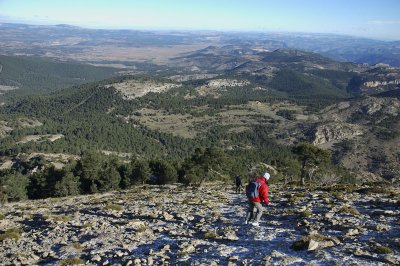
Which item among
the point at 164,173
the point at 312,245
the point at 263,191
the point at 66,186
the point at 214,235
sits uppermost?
the point at 263,191

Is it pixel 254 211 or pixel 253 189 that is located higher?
pixel 253 189

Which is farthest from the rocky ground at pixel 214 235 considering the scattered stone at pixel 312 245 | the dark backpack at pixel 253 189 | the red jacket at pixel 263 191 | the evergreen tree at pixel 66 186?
the evergreen tree at pixel 66 186

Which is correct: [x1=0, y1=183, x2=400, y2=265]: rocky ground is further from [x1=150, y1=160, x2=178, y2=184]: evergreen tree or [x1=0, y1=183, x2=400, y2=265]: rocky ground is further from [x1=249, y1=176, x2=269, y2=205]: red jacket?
[x1=150, y1=160, x2=178, y2=184]: evergreen tree

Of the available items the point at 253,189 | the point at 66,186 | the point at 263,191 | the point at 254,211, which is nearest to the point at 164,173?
the point at 66,186

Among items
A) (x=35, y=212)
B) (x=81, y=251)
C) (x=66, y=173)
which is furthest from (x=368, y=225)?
(x=66, y=173)

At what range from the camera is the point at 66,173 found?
8656 cm

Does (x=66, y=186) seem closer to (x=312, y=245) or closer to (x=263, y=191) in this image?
(x=263, y=191)

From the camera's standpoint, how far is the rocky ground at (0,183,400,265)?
22672 mm

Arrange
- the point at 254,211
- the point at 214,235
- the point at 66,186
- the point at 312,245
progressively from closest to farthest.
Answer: the point at 312,245 < the point at 214,235 < the point at 254,211 < the point at 66,186

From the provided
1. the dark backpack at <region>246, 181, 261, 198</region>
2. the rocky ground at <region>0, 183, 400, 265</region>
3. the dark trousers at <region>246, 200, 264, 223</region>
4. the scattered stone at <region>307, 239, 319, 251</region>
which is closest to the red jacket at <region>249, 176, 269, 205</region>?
the dark backpack at <region>246, 181, 261, 198</region>

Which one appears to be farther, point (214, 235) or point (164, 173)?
point (164, 173)

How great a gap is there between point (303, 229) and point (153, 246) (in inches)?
414

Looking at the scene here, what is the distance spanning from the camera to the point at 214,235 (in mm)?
27109

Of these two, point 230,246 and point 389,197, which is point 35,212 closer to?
point 230,246
